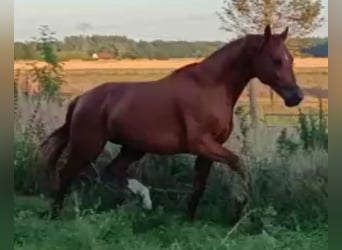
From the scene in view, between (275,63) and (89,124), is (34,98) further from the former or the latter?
(275,63)

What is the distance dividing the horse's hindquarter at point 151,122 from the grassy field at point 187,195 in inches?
2.9

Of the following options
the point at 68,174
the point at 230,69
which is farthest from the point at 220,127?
the point at 68,174

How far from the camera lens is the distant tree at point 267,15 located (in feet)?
33.2

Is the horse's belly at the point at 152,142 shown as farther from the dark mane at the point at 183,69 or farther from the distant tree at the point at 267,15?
the distant tree at the point at 267,15

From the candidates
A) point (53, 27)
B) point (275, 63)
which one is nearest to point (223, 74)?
point (275, 63)

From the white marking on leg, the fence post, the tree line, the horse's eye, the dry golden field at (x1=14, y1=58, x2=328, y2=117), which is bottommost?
the white marking on leg

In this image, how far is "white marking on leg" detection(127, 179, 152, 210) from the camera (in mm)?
10219

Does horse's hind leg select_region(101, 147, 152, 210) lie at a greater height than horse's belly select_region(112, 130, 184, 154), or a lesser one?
lesser

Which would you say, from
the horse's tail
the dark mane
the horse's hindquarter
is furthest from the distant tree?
the horse's tail

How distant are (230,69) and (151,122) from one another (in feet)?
1.80

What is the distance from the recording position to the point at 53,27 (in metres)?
10.1

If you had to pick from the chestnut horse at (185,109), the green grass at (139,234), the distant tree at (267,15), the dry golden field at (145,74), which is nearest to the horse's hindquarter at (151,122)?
the chestnut horse at (185,109)

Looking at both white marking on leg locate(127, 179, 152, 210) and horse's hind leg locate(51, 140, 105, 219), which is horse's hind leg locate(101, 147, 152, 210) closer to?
white marking on leg locate(127, 179, 152, 210)

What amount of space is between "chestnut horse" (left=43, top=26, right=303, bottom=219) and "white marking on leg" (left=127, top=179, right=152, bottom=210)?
0.04 meters
